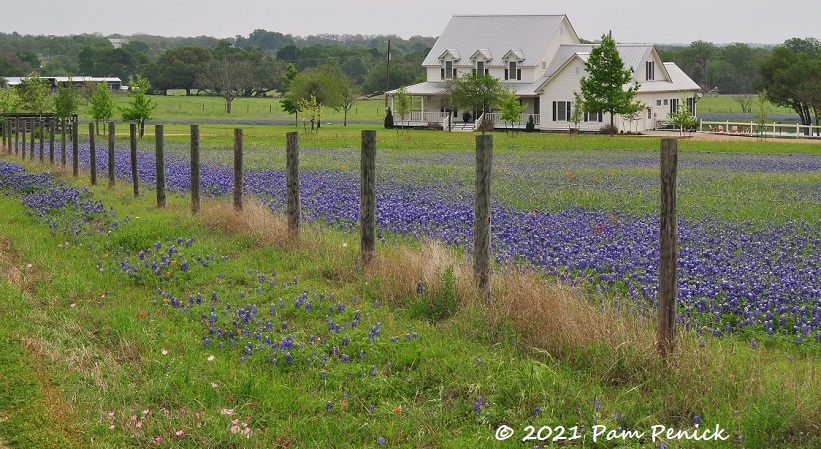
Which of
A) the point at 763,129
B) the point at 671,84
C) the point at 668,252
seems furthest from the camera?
the point at 671,84

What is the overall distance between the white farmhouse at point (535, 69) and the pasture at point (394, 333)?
A: 54.3 meters

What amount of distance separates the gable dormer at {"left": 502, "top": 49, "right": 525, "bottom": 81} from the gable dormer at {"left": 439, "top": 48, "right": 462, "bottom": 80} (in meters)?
4.13

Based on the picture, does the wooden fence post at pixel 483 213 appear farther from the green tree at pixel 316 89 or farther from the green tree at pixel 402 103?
the green tree at pixel 316 89

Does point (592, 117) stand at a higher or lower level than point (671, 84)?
lower

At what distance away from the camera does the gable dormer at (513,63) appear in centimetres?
7306

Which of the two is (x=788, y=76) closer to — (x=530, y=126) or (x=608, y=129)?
(x=608, y=129)

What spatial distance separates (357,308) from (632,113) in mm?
53281

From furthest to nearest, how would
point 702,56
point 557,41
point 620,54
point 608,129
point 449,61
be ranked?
point 702,56 < point 449,61 < point 557,41 < point 620,54 < point 608,129

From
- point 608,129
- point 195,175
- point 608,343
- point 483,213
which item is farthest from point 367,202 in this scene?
point 608,129

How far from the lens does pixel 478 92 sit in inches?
2704

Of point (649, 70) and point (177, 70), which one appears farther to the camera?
point (177, 70)

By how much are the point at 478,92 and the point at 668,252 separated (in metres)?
63.0

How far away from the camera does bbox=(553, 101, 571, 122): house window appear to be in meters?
67.9

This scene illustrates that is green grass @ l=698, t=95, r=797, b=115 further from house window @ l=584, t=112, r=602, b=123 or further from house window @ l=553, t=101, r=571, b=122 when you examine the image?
house window @ l=584, t=112, r=602, b=123
